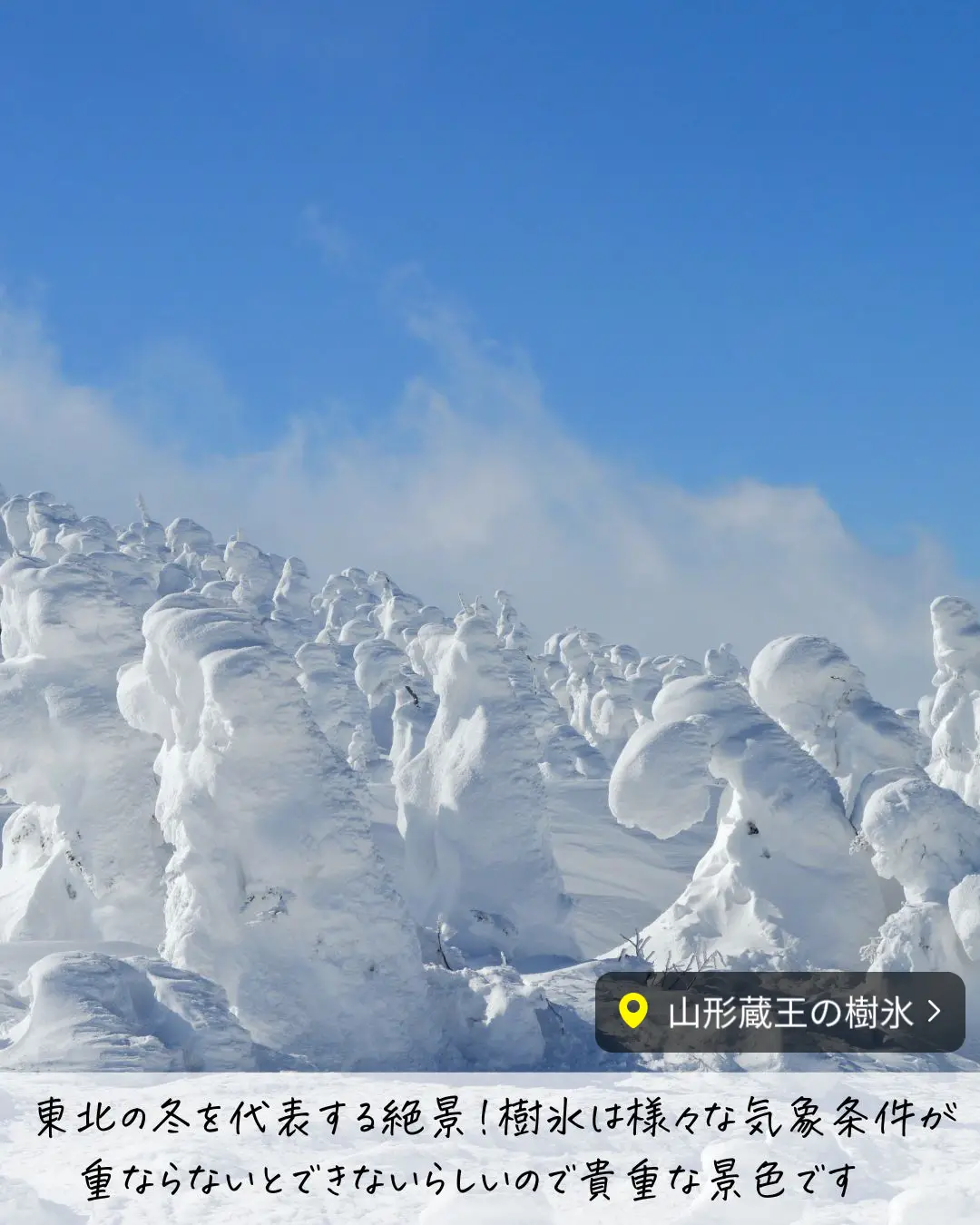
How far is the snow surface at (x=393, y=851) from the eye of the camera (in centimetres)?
1211

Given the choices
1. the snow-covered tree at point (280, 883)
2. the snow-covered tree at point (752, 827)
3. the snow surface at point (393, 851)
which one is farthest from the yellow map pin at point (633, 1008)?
the snow-covered tree at point (752, 827)

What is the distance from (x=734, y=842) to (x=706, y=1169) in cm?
976

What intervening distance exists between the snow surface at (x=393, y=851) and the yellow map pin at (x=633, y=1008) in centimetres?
52

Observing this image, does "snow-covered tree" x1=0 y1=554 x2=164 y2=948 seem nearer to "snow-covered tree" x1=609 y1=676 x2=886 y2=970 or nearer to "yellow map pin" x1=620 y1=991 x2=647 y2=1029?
"snow-covered tree" x1=609 y1=676 x2=886 y2=970

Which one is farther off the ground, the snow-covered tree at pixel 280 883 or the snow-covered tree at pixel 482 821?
the snow-covered tree at pixel 482 821

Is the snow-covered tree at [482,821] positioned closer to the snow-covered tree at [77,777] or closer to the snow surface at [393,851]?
the snow surface at [393,851]

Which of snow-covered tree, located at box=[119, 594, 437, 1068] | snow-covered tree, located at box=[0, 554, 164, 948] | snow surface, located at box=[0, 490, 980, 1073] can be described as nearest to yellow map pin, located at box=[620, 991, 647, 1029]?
snow surface, located at box=[0, 490, 980, 1073]

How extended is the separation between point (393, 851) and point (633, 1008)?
15636 millimetres

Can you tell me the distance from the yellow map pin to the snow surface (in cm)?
52

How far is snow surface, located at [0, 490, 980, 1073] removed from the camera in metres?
12.1

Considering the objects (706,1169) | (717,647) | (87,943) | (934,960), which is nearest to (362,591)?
(717,647)

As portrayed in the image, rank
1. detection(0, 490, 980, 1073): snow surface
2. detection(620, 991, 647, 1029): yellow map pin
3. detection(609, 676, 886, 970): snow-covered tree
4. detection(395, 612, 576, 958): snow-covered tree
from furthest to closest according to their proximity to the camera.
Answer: detection(395, 612, 576, 958): snow-covered tree, detection(609, 676, 886, 970): snow-covered tree, detection(620, 991, 647, 1029): yellow map pin, detection(0, 490, 980, 1073): snow surface

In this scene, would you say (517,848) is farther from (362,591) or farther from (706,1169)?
(362,591)

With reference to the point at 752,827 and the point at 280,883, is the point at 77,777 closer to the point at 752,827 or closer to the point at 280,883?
the point at 280,883
